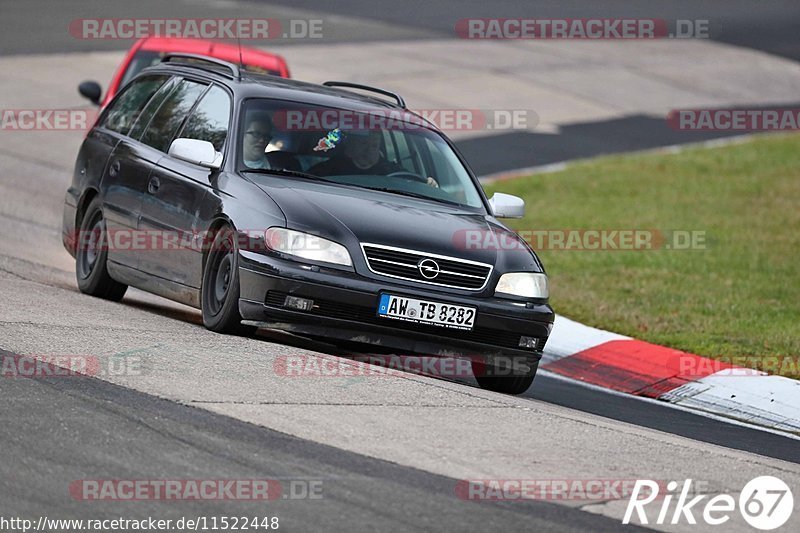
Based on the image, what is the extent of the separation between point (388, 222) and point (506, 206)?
1328 mm

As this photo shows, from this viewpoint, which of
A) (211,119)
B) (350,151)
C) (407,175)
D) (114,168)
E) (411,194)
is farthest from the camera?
(114,168)

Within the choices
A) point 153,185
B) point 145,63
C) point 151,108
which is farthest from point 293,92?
point 145,63

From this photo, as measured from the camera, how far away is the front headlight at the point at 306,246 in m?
8.55

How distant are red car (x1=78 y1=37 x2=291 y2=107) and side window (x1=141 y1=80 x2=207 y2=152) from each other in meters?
4.65

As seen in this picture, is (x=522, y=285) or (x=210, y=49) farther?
(x=210, y=49)

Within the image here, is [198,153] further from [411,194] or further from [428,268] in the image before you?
[428,268]

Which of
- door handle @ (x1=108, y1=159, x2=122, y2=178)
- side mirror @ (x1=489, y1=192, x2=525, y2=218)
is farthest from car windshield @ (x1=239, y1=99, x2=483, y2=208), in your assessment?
door handle @ (x1=108, y1=159, x2=122, y2=178)

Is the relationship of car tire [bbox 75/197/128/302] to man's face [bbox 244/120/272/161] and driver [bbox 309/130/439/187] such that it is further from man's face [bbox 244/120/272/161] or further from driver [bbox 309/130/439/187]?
driver [bbox 309/130/439/187]

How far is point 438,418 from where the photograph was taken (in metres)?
7.41

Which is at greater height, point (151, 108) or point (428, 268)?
point (151, 108)

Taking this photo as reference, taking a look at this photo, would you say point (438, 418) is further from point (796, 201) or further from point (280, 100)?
point (796, 201)

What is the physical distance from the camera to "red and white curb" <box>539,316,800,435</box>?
33.3 ft

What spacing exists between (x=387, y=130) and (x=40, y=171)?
860cm

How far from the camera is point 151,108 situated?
1088 cm
